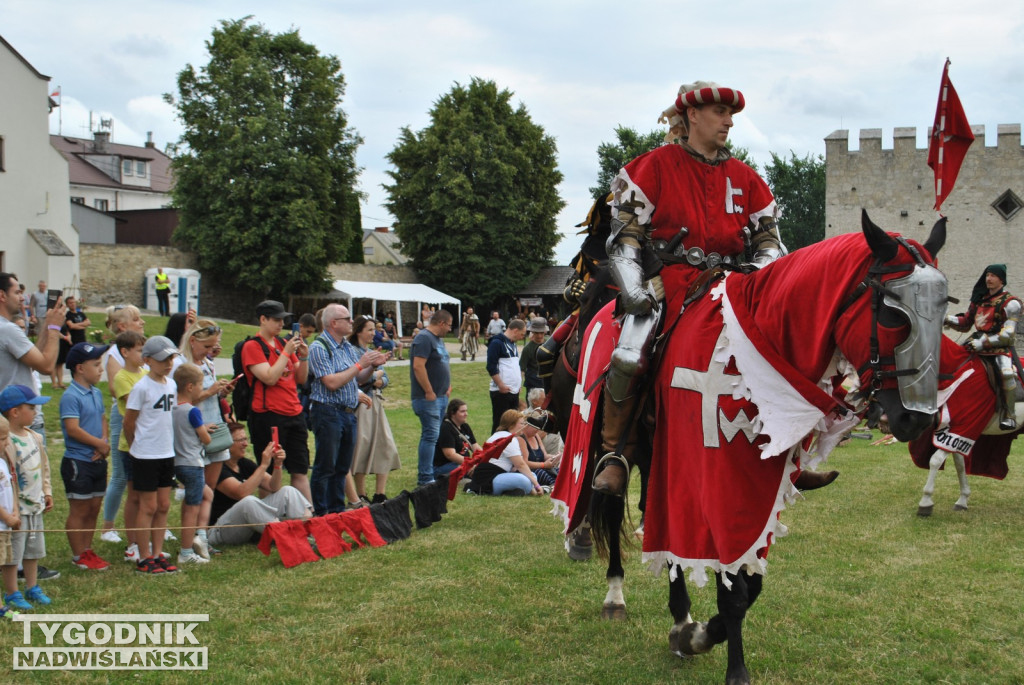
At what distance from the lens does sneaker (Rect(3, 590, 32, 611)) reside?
5434 millimetres

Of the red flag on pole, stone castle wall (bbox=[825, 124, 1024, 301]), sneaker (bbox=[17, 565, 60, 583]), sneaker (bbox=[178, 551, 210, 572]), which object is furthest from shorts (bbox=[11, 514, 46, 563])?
stone castle wall (bbox=[825, 124, 1024, 301])

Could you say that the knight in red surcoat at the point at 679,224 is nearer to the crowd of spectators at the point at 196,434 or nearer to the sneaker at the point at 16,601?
the crowd of spectators at the point at 196,434

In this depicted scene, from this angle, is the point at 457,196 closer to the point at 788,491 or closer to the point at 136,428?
the point at 136,428

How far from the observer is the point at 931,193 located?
28703 mm

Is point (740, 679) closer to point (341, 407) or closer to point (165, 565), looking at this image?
point (165, 565)

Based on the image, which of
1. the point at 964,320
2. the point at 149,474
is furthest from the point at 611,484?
the point at 964,320

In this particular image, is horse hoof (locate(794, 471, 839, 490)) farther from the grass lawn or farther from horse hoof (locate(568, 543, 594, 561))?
horse hoof (locate(568, 543, 594, 561))

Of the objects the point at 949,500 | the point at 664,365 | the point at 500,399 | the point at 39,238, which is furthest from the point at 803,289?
the point at 39,238

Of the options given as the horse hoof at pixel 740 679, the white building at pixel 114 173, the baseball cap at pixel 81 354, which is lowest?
the horse hoof at pixel 740 679

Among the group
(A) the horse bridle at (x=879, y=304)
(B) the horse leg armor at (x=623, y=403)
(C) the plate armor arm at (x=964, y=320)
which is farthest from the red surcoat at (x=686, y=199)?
(C) the plate armor arm at (x=964, y=320)

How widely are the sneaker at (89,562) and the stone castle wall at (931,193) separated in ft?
85.1

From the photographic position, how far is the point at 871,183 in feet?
93.5

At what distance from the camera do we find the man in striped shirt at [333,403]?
315 inches

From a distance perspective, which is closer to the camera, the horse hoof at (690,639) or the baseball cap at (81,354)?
the horse hoof at (690,639)
